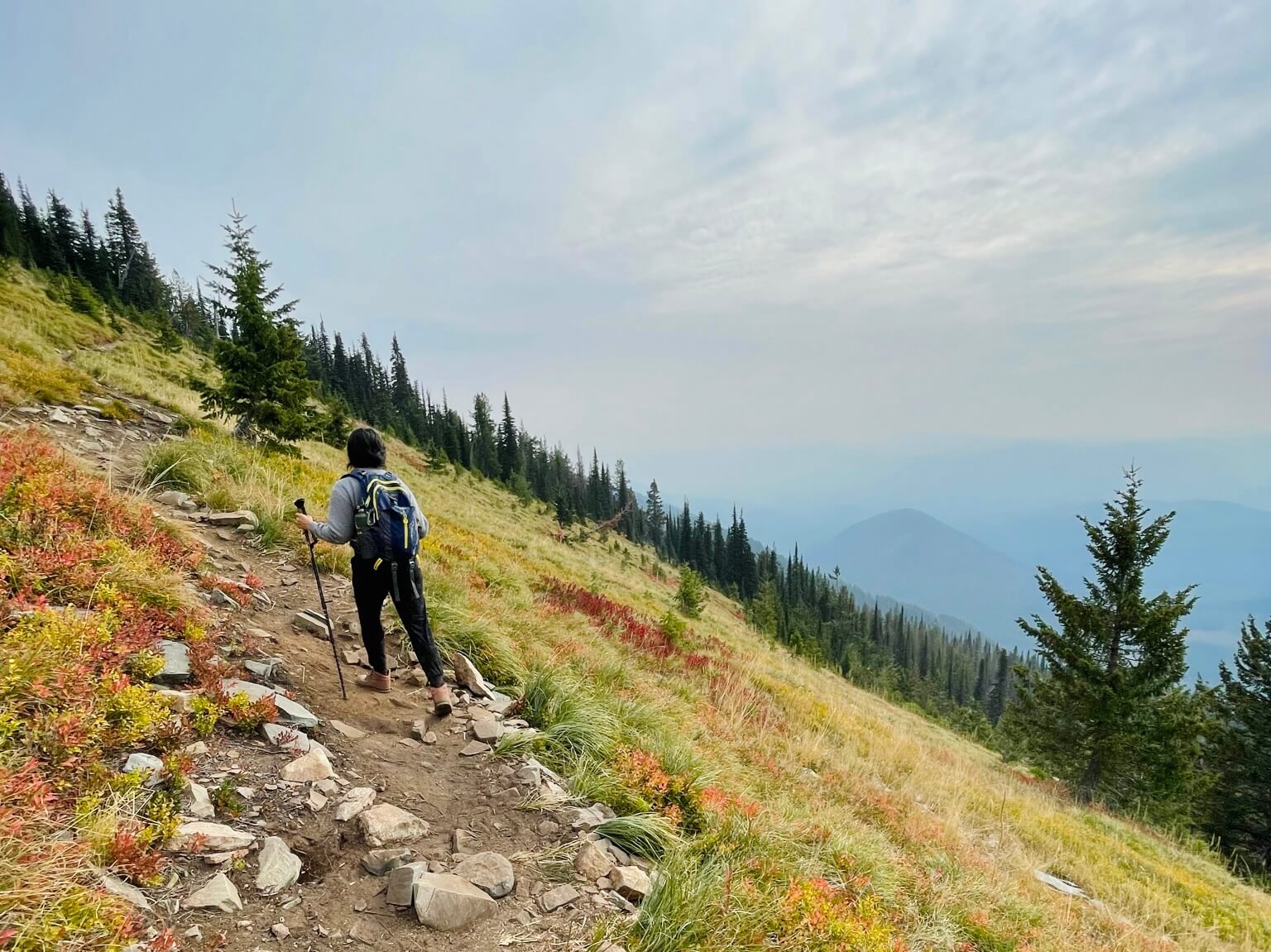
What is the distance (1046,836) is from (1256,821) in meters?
27.5

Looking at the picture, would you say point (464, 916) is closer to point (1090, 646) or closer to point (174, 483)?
point (174, 483)

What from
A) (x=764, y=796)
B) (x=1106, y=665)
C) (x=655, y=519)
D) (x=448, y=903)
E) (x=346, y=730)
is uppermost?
(x=346, y=730)

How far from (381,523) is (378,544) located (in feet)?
0.64

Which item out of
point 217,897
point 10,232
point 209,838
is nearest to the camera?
point 217,897

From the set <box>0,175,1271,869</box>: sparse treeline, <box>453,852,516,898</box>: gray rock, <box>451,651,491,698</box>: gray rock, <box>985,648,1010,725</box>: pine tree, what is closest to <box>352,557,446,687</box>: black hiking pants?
<box>451,651,491,698</box>: gray rock

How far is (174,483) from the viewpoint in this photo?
8.12 m

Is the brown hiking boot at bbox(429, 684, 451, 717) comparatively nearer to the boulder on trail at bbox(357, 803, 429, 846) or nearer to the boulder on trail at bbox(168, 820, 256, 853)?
the boulder on trail at bbox(357, 803, 429, 846)

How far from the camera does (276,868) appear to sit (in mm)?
3020

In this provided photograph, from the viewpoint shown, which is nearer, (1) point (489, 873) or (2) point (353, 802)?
(1) point (489, 873)

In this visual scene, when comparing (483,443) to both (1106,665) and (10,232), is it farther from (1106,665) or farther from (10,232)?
(1106,665)

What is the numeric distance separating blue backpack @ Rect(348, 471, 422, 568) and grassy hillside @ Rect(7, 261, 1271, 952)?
1.81 meters

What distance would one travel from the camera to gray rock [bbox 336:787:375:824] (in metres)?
3.58

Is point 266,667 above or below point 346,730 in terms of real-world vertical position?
above

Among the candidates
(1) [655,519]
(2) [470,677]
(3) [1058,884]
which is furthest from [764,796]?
(1) [655,519]
